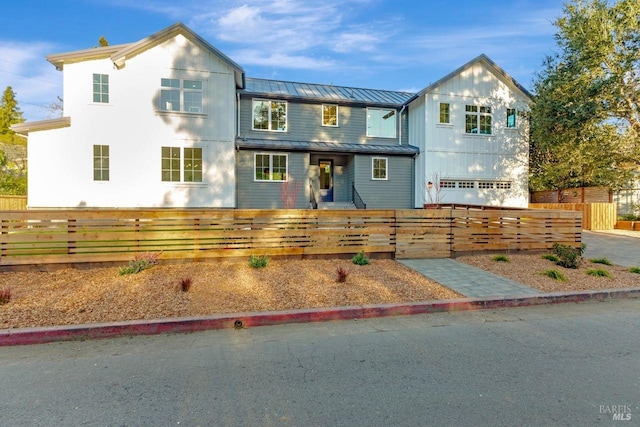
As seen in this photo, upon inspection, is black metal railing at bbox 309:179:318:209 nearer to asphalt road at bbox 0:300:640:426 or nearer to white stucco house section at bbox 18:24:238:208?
white stucco house section at bbox 18:24:238:208

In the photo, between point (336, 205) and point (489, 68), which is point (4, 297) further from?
point (489, 68)

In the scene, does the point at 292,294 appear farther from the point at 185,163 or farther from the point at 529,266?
the point at 185,163

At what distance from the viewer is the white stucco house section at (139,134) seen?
13.9m

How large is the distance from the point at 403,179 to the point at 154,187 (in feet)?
41.2

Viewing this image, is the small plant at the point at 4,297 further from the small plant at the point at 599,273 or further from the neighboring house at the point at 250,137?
the small plant at the point at 599,273

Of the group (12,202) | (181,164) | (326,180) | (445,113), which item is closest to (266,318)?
(181,164)

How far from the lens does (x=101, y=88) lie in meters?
14.3

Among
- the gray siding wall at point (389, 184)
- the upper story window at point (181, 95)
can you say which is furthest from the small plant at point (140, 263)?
the gray siding wall at point (389, 184)

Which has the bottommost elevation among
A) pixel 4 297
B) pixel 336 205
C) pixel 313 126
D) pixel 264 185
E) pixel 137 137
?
pixel 4 297

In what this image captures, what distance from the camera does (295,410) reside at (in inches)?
106

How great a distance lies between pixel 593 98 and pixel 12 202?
97.0 ft

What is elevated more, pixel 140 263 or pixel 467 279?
pixel 140 263

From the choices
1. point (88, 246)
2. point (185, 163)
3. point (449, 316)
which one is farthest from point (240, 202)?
point (449, 316)

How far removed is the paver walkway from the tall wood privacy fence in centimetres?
61
